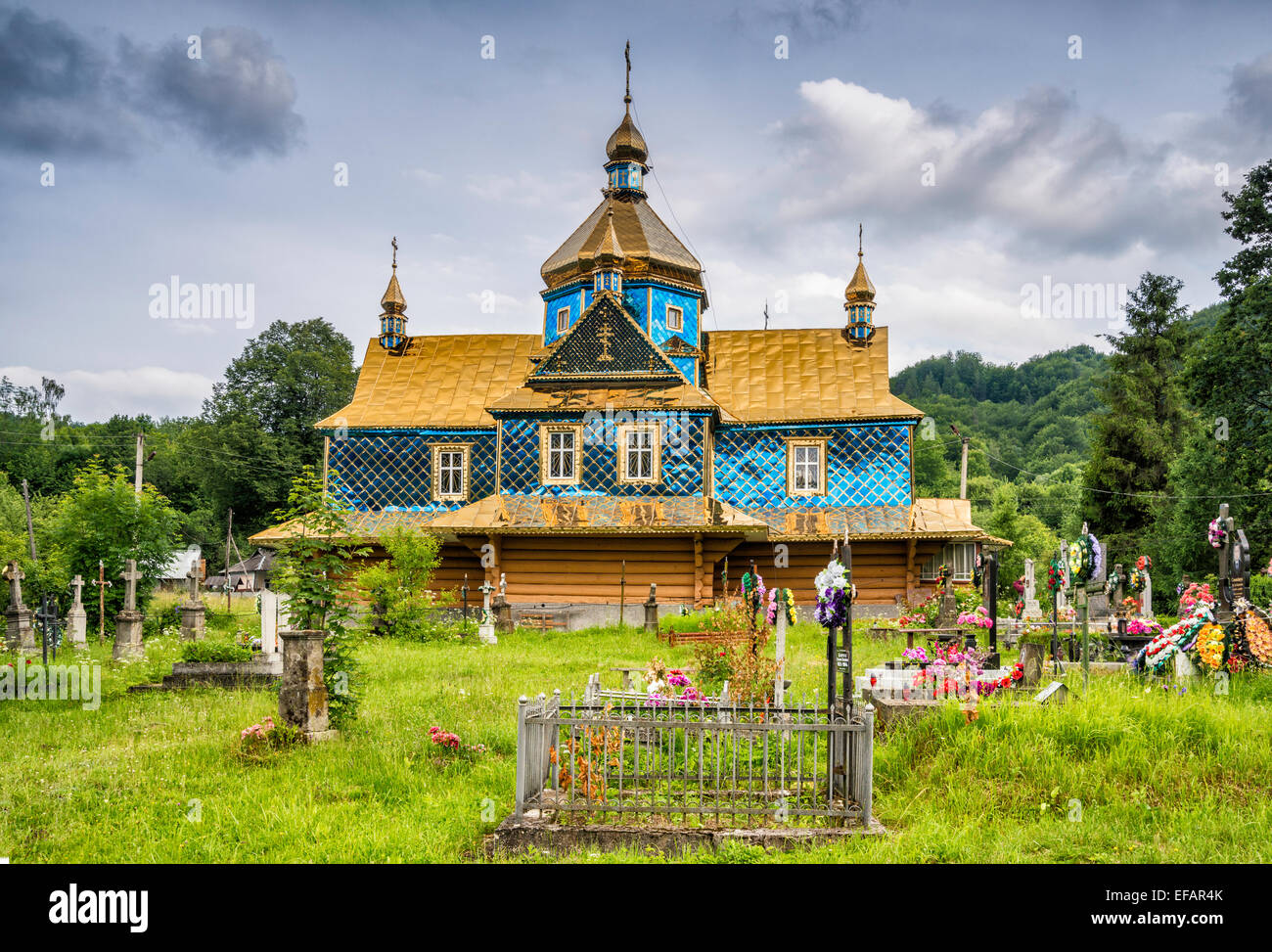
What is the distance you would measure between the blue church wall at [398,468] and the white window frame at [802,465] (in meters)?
8.37

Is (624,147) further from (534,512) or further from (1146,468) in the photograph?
(1146,468)

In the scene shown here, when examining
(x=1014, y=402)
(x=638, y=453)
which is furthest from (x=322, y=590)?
(x=1014, y=402)

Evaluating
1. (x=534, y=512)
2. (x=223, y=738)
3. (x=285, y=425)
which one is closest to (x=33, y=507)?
(x=285, y=425)

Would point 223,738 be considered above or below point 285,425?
below

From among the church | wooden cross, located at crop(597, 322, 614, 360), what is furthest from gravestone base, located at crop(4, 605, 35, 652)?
wooden cross, located at crop(597, 322, 614, 360)

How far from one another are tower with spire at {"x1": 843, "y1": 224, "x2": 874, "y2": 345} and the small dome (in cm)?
743

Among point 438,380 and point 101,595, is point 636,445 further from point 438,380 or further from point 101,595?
point 101,595

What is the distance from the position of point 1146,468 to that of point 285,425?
127 feet

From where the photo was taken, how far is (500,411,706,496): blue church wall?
2341 centimetres

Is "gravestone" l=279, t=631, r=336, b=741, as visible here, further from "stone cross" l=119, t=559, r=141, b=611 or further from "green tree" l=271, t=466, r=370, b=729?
"stone cross" l=119, t=559, r=141, b=611

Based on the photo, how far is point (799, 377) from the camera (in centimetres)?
2733

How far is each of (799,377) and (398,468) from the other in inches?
473

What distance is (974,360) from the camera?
9450 cm

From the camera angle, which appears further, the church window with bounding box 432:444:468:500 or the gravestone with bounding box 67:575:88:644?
the church window with bounding box 432:444:468:500
